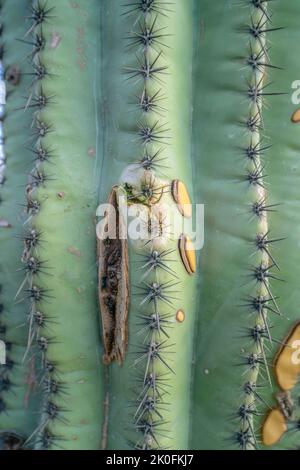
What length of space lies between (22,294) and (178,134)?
87cm

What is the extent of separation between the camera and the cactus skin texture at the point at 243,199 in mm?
1618

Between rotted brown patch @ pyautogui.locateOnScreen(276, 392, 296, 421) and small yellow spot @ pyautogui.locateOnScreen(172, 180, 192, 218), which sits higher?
small yellow spot @ pyautogui.locateOnScreen(172, 180, 192, 218)

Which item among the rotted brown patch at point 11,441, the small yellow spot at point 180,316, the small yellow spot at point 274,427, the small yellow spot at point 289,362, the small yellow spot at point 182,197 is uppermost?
the small yellow spot at point 182,197

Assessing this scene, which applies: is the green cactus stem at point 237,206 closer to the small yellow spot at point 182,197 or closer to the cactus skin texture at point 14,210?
the small yellow spot at point 182,197

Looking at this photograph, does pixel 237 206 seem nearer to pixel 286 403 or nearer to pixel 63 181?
pixel 63 181

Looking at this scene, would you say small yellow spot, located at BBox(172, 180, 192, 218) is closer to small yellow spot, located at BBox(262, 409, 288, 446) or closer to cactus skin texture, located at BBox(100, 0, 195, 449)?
cactus skin texture, located at BBox(100, 0, 195, 449)

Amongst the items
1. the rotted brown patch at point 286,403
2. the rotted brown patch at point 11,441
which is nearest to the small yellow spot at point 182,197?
the rotted brown patch at point 286,403

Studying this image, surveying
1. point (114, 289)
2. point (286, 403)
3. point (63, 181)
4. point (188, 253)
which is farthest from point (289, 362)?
point (63, 181)

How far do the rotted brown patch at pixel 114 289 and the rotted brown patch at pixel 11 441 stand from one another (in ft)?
2.12

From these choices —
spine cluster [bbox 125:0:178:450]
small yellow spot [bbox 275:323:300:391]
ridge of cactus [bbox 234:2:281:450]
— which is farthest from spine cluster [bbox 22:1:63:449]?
small yellow spot [bbox 275:323:300:391]

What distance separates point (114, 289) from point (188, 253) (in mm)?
292

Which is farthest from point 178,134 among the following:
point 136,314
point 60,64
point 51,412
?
point 51,412

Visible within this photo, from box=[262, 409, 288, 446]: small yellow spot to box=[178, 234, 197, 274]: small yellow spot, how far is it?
65 centimetres

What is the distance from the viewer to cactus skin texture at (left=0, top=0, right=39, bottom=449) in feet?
6.24
